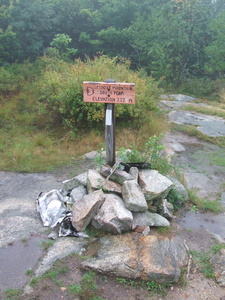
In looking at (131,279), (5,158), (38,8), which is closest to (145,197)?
(131,279)

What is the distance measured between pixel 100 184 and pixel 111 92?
1.34 metres

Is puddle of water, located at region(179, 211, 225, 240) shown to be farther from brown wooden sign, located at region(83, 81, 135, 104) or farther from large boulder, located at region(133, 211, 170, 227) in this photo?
brown wooden sign, located at region(83, 81, 135, 104)

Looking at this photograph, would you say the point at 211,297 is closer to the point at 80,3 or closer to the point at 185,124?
the point at 185,124

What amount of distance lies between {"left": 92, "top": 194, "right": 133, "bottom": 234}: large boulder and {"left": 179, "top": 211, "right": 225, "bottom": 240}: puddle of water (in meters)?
0.96

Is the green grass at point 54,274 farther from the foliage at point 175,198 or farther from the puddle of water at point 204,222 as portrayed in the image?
the foliage at point 175,198

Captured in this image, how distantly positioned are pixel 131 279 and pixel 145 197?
4.20 ft

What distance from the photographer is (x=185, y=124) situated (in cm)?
976

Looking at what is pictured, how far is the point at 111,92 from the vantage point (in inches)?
170

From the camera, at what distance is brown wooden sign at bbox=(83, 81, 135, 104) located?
4.26 m

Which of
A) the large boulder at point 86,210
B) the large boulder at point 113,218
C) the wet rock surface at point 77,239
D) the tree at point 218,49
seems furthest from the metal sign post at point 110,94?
the tree at point 218,49

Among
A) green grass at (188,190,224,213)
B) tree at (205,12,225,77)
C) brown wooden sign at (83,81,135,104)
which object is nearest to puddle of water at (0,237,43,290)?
brown wooden sign at (83,81,135,104)

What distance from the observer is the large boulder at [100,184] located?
4125 millimetres

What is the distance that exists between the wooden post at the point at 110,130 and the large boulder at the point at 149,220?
1.12 metres

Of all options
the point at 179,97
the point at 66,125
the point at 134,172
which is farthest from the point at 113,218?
the point at 179,97
